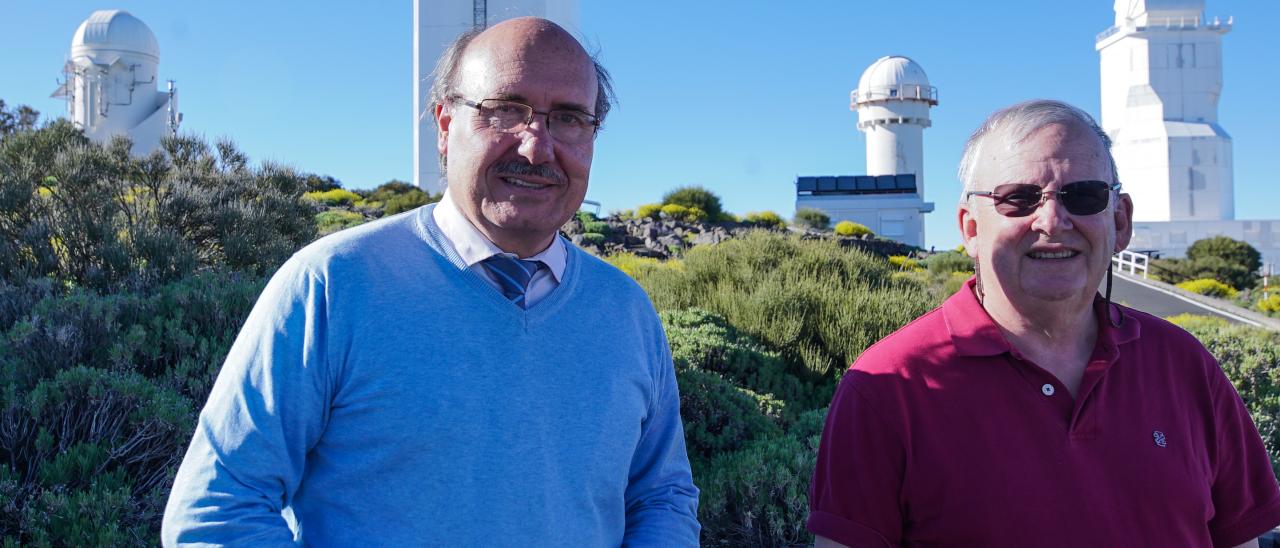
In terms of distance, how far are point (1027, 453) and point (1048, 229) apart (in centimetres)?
46

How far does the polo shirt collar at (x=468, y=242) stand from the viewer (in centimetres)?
173

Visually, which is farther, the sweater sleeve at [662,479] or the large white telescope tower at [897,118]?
the large white telescope tower at [897,118]

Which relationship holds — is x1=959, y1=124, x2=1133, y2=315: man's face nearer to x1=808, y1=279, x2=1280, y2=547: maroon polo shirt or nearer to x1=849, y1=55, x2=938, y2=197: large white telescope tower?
x1=808, y1=279, x2=1280, y2=547: maroon polo shirt

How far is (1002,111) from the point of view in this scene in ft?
6.61

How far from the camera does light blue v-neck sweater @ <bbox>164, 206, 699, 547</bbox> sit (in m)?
1.48

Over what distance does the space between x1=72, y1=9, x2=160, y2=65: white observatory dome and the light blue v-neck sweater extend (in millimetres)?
45929

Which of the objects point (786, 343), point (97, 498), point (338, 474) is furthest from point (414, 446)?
point (786, 343)

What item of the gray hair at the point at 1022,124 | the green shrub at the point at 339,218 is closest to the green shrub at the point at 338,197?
the green shrub at the point at 339,218

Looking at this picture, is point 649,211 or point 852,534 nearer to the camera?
point 852,534

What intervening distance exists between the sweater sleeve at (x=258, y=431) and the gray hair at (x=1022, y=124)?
1.42m

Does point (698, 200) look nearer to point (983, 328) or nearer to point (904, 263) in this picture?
point (904, 263)

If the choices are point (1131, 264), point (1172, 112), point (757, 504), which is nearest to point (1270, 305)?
point (1131, 264)

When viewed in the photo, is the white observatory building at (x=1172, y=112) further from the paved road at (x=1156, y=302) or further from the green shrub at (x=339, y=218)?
the green shrub at (x=339, y=218)

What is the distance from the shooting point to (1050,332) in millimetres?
2002
